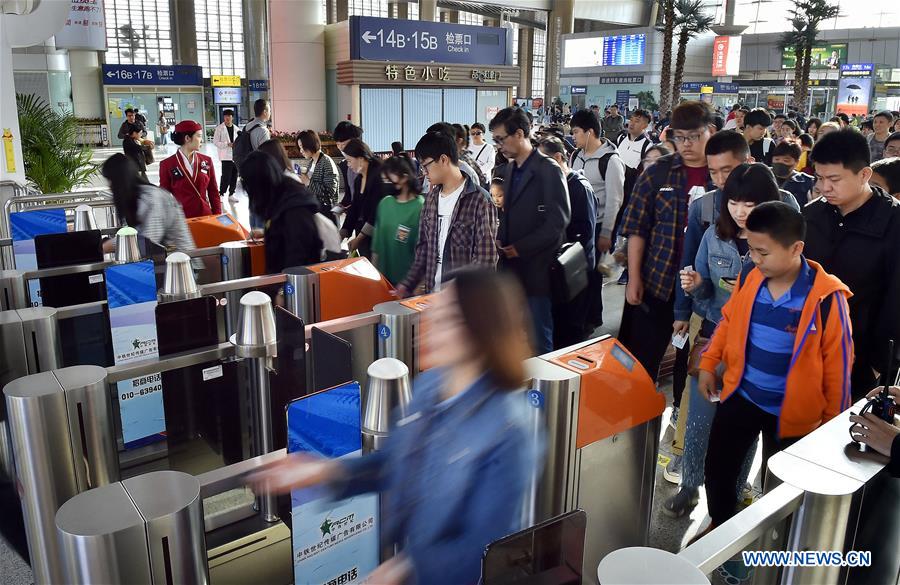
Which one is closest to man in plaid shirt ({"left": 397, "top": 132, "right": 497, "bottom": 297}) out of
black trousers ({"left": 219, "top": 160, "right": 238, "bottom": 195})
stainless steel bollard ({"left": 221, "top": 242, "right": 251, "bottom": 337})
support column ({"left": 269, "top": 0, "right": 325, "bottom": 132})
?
stainless steel bollard ({"left": 221, "top": 242, "right": 251, "bottom": 337})

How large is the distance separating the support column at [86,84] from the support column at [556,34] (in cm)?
1768

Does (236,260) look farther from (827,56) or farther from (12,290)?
(827,56)

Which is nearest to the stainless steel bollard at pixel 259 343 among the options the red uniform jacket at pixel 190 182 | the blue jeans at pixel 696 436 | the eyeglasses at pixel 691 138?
the blue jeans at pixel 696 436

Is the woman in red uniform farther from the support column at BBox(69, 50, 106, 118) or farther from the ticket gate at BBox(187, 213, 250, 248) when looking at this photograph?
the support column at BBox(69, 50, 106, 118)

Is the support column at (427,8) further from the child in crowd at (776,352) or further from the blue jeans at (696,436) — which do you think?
the child in crowd at (776,352)

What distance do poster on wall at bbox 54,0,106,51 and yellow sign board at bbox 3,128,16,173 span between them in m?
16.7

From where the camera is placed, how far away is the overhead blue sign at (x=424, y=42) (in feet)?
41.0

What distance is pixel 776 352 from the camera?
2.22 metres

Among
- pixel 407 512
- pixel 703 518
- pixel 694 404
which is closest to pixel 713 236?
pixel 694 404

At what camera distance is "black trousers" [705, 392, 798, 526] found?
2.29m

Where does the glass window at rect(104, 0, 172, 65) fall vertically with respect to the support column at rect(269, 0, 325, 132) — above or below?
above

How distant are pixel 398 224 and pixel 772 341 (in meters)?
2.27

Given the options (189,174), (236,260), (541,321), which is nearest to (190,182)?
(189,174)

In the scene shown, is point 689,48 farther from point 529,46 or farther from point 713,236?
point 713,236
